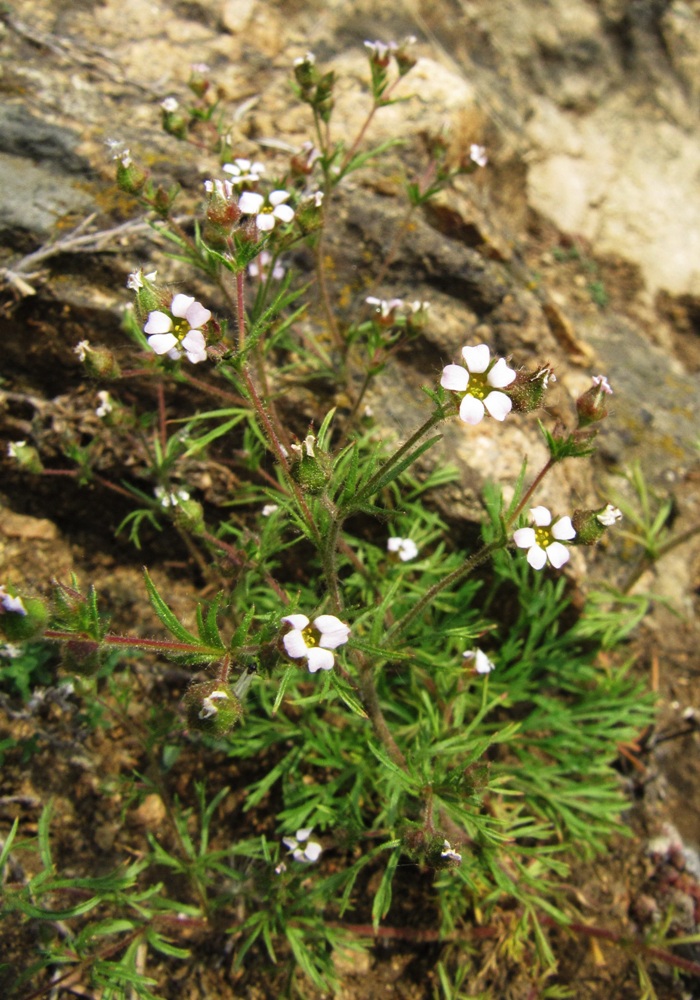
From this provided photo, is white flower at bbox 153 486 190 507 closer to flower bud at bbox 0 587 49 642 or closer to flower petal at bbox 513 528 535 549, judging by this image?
flower bud at bbox 0 587 49 642

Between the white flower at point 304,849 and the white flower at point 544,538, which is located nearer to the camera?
the white flower at point 544,538

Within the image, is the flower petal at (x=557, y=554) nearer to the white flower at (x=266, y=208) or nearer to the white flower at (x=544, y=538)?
the white flower at (x=544, y=538)

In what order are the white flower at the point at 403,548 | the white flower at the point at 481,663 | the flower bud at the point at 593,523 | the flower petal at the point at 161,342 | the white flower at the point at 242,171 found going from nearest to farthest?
1. the flower petal at the point at 161,342
2. the flower bud at the point at 593,523
3. the white flower at the point at 242,171
4. the white flower at the point at 481,663
5. the white flower at the point at 403,548

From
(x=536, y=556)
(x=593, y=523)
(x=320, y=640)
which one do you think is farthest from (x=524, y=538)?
(x=320, y=640)

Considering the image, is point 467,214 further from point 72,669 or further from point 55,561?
point 72,669

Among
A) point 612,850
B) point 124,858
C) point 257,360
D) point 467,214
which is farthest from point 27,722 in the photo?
point 467,214

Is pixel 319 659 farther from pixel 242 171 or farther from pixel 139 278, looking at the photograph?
pixel 242 171

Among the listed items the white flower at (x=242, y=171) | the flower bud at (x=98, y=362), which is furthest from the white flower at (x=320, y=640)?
the white flower at (x=242, y=171)
